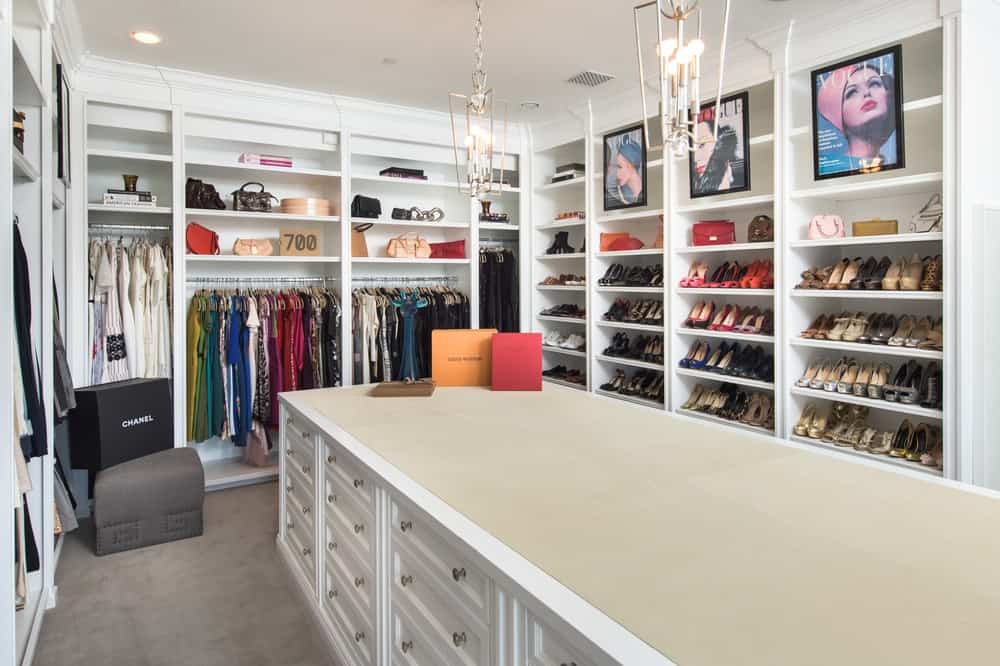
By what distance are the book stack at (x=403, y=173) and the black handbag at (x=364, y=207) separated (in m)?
0.29

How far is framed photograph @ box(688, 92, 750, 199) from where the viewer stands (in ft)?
13.1

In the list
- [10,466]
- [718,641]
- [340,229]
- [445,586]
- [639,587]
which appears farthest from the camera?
[340,229]

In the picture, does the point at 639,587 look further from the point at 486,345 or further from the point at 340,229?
the point at 340,229

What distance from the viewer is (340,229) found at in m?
4.86

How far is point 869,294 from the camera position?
337 centimetres

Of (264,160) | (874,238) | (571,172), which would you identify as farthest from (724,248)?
(264,160)

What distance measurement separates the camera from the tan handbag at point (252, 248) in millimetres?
4570

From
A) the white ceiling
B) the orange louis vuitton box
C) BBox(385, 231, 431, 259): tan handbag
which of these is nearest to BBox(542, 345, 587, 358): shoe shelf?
BBox(385, 231, 431, 259): tan handbag

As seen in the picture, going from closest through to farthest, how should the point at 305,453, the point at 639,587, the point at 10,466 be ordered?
the point at 639,587 < the point at 10,466 < the point at 305,453

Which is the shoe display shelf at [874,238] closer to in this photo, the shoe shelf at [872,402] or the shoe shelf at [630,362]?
the shoe shelf at [872,402]

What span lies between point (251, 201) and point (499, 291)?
2.07 metres

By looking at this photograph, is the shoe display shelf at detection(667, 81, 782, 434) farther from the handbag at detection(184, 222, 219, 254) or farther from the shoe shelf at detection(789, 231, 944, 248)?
the handbag at detection(184, 222, 219, 254)

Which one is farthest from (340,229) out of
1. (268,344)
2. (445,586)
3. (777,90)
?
(445,586)

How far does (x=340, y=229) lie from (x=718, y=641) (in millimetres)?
4323
